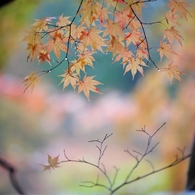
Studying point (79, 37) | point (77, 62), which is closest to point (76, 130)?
point (77, 62)

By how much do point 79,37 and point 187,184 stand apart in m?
0.90

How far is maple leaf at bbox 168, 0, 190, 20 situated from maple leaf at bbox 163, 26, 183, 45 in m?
0.09

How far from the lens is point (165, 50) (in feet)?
4.56

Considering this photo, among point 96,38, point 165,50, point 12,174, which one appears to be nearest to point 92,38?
point 96,38

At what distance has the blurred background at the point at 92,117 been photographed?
1.40 metres

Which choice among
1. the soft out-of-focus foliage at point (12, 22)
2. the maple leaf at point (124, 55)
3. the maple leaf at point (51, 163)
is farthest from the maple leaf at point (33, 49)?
the maple leaf at point (51, 163)

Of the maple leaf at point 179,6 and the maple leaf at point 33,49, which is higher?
the maple leaf at point 179,6

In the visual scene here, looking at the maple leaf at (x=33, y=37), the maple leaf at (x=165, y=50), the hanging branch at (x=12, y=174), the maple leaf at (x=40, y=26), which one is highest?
the maple leaf at (x=40, y=26)

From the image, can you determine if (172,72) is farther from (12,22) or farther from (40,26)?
(12,22)

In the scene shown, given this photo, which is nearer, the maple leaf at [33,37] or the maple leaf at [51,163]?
the maple leaf at [33,37]

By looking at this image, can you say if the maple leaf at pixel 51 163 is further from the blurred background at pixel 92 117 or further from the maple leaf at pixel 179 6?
the maple leaf at pixel 179 6

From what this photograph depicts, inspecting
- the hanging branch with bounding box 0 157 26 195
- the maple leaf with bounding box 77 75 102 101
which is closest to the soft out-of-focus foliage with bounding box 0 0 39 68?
the maple leaf with bounding box 77 75 102 101

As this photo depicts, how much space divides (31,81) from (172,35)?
2.41 ft

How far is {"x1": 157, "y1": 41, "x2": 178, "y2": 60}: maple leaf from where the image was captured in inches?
54.5
